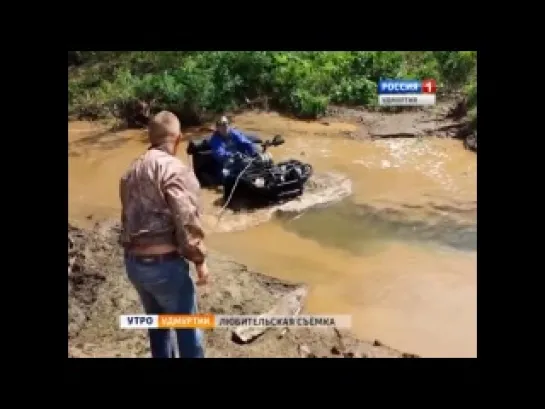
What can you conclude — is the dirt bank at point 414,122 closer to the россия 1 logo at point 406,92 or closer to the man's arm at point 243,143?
the man's arm at point 243,143

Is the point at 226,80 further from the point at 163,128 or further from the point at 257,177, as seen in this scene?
the point at 163,128

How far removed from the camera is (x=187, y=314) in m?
3.40

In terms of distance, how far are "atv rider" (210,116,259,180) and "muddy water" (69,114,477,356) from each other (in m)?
0.45

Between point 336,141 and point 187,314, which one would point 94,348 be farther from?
point 336,141

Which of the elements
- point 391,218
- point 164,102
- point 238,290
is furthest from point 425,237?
point 164,102

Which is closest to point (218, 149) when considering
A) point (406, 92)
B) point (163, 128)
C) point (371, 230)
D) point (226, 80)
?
point (371, 230)

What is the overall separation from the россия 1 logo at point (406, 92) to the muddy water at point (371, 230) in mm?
1419

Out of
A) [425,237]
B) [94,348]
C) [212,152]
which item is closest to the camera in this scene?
[94,348]

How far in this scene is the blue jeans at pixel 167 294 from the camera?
3.28 m

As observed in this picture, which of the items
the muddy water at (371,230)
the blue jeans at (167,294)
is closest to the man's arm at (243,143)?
the muddy water at (371,230)

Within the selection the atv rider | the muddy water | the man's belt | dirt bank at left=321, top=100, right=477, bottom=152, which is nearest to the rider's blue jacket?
the atv rider

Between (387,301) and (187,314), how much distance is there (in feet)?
6.62

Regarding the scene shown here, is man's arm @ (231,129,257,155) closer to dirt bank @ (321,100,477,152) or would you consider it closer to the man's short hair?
dirt bank @ (321,100,477,152)

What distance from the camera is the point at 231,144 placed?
24.1ft
